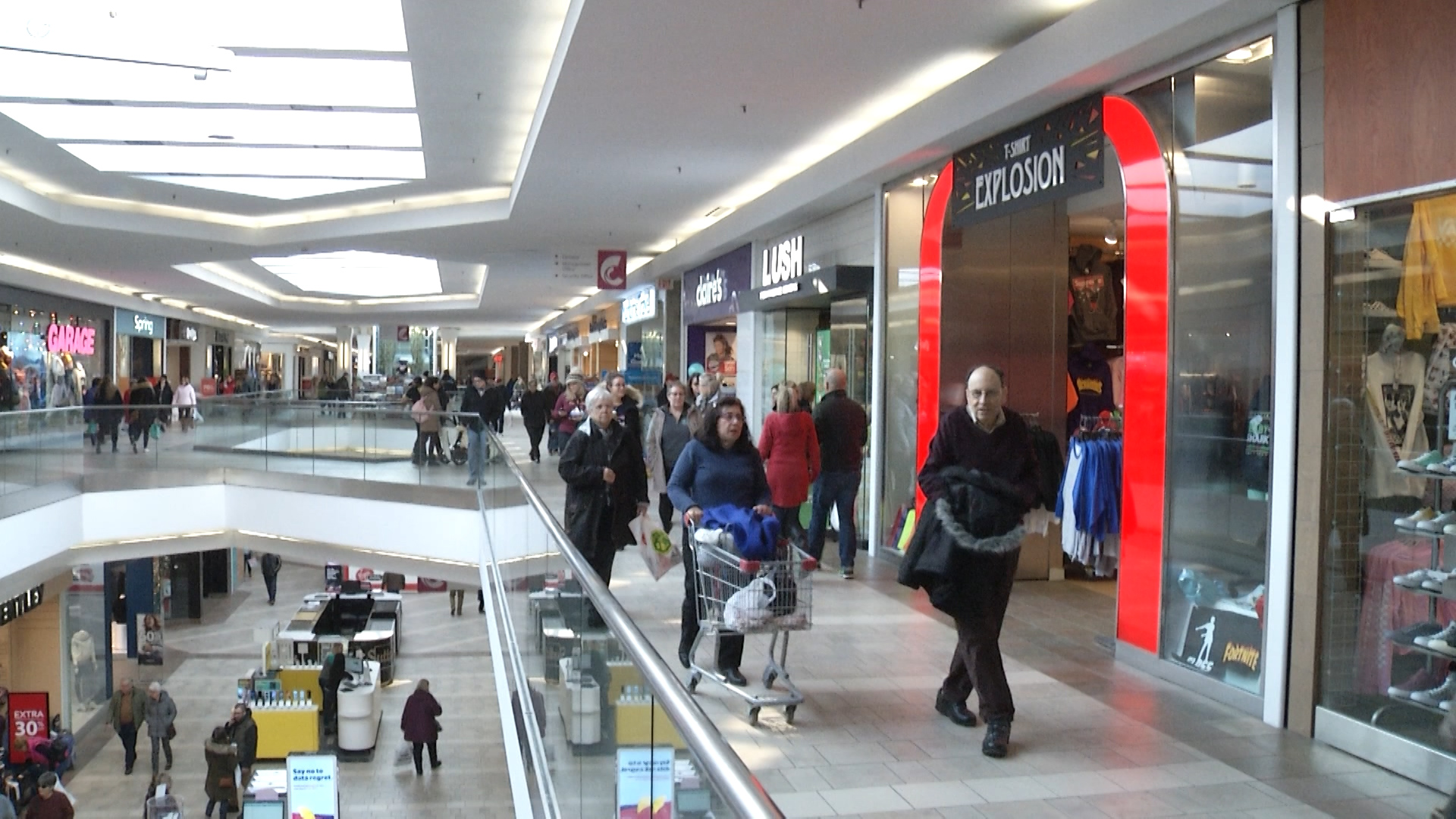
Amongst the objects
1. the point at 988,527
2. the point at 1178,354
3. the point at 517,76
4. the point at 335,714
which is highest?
the point at 517,76

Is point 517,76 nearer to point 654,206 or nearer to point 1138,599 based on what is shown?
point 654,206

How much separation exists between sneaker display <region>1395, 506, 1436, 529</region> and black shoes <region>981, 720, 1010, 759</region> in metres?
1.88

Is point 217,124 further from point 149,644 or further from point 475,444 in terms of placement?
point 149,644

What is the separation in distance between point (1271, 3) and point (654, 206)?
1164 cm

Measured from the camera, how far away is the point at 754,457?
21.1 ft

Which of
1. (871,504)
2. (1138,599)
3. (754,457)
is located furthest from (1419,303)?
(871,504)

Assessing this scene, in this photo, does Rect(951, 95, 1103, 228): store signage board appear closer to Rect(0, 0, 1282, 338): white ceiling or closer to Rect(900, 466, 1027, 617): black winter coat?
Rect(0, 0, 1282, 338): white ceiling

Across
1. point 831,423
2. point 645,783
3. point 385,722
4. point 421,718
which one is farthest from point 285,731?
point 645,783

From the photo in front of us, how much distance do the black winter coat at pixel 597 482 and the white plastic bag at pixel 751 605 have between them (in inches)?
59.2

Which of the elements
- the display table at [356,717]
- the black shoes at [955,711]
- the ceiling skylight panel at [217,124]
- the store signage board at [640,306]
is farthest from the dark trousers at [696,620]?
the store signage board at [640,306]

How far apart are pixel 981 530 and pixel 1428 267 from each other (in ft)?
7.06

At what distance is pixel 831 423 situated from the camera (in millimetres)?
9680

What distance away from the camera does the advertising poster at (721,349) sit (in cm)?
2009

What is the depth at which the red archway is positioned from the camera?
6789 mm
